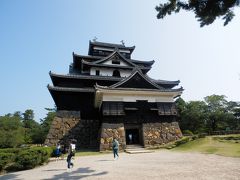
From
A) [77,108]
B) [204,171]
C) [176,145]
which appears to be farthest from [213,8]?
[77,108]

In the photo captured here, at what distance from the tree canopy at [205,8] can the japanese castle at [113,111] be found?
13.6 meters

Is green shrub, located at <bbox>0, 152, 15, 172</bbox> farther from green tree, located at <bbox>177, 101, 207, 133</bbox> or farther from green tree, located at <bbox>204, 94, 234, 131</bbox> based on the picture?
green tree, located at <bbox>204, 94, 234, 131</bbox>

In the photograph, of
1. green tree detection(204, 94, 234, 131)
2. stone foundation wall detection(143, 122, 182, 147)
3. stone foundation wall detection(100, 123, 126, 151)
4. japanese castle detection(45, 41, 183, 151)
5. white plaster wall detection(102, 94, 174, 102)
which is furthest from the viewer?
green tree detection(204, 94, 234, 131)

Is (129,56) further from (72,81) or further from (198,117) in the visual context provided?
(198,117)

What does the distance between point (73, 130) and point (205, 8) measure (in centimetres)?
2043

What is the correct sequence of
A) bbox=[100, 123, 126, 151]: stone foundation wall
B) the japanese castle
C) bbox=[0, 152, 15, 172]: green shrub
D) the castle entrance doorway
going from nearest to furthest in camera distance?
bbox=[0, 152, 15, 172]: green shrub → bbox=[100, 123, 126, 151]: stone foundation wall → the japanese castle → the castle entrance doorway

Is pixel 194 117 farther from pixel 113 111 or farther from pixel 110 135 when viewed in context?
pixel 110 135

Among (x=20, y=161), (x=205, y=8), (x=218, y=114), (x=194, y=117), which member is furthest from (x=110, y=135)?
(x=218, y=114)

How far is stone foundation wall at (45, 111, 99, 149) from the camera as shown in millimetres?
22281

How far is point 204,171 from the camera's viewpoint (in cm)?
806

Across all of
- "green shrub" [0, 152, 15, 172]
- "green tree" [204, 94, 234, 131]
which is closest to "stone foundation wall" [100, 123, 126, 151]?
"green shrub" [0, 152, 15, 172]

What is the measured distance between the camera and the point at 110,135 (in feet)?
64.0

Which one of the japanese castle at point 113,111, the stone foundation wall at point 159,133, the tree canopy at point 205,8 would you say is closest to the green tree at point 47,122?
the japanese castle at point 113,111

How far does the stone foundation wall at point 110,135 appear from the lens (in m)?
19.1
